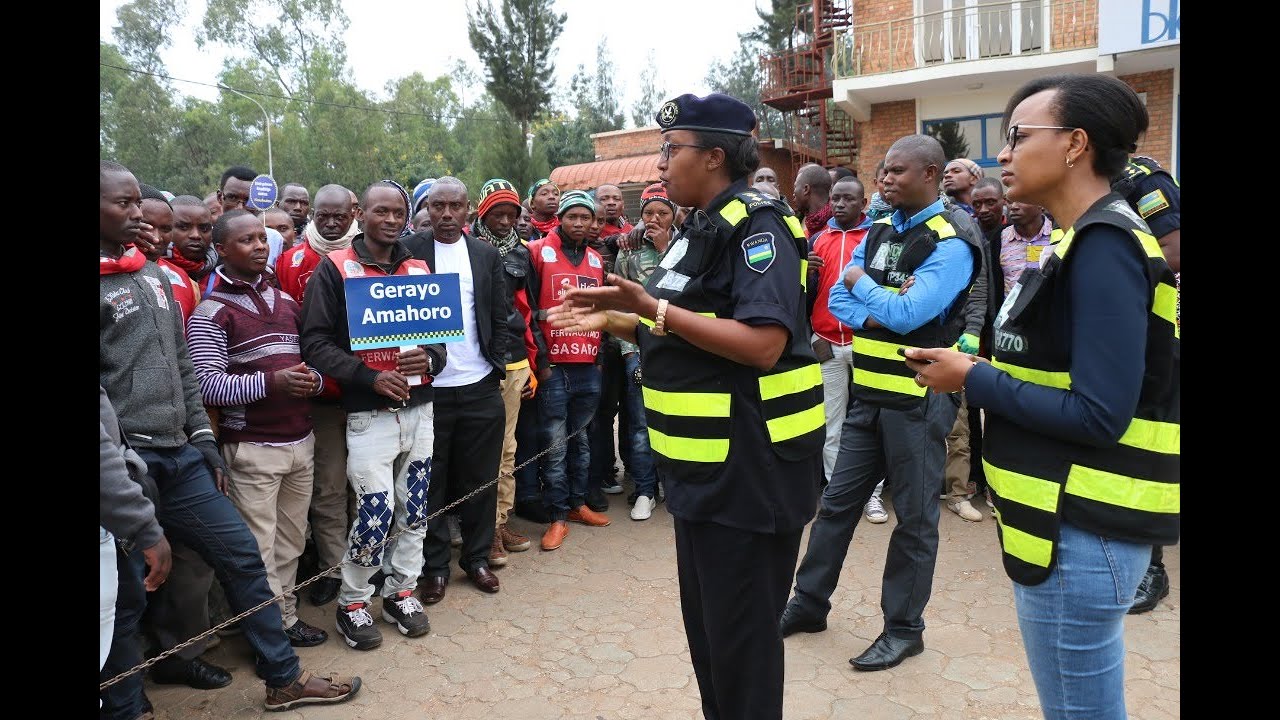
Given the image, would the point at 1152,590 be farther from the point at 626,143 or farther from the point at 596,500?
the point at 626,143

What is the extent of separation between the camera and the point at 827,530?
3984 mm

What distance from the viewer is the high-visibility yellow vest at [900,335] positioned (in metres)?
3.64

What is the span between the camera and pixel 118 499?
2312mm

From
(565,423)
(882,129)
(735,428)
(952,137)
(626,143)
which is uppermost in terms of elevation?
(626,143)

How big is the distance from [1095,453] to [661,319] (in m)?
1.12

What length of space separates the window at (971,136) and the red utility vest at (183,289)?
48.8 feet

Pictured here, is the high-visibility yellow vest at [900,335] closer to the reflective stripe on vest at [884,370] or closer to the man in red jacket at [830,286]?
the reflective stripe on vest at [884,370]

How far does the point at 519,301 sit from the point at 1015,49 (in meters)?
13.3

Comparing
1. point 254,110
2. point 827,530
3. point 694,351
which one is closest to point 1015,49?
point 827,530

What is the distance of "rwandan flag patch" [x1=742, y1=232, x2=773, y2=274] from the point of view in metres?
2.39

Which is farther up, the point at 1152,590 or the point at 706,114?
the point at 706,114

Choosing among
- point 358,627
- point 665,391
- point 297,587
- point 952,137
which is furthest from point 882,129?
point 665,391

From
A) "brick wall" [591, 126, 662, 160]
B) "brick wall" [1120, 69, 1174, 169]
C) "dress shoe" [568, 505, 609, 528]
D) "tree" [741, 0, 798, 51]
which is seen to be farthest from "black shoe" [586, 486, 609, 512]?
"tree" [741, 0, 798, 51]

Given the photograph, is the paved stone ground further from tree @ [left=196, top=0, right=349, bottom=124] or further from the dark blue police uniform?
tree @ [left=196, top=0, right=349, bottom=124]
